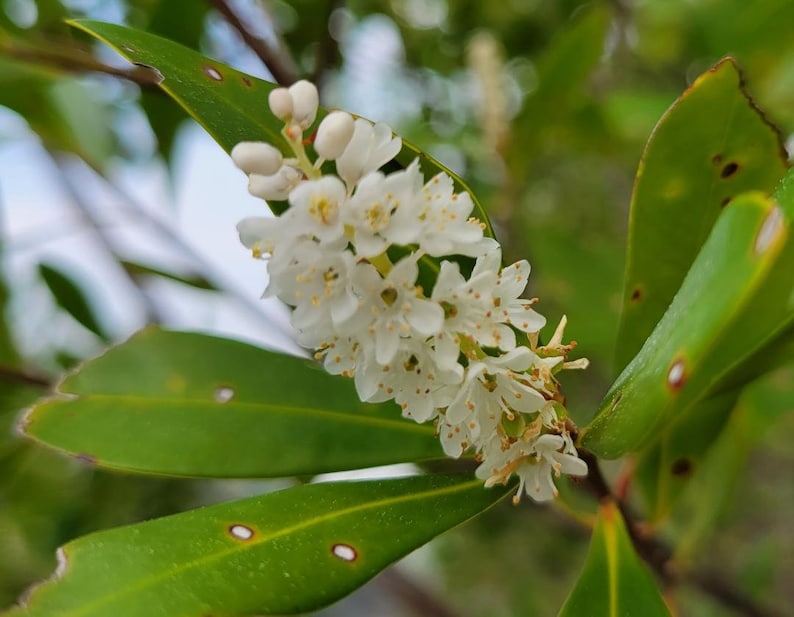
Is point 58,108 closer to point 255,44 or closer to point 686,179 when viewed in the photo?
point 255,44

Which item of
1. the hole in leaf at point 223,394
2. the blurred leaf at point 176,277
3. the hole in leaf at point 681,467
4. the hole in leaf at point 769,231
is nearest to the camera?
the hole in leaf at point 769,231

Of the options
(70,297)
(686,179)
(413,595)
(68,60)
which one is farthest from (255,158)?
(413,595)

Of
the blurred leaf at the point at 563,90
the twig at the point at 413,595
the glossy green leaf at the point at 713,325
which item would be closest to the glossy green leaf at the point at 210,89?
the glossy green leaf at the point at 713,325

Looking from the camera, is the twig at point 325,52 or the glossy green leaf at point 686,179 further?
the twig at point 325,52

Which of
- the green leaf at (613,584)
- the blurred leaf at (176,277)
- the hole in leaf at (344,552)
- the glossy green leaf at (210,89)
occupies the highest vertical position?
the blurred leaf at (176,277)

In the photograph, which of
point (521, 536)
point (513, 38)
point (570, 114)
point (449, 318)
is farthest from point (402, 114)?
point (449, 318)

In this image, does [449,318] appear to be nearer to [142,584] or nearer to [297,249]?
[297,249]

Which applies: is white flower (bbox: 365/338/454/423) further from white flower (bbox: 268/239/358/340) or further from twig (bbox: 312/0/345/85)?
twig (bbox: 312/0/345/85)

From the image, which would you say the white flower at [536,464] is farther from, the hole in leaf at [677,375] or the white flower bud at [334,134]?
the white flower bud at [334,134]
